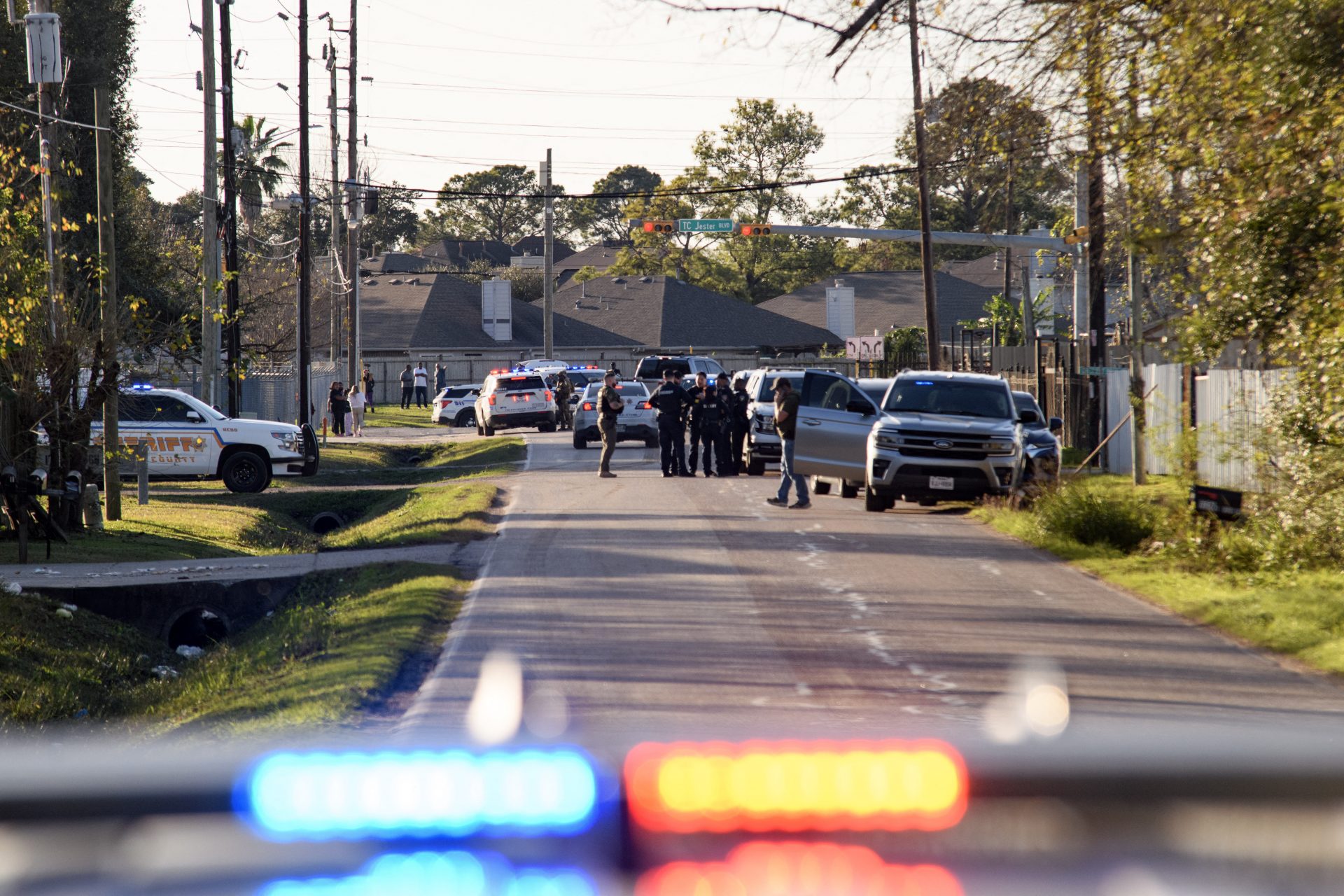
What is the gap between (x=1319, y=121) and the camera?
11.7 metres

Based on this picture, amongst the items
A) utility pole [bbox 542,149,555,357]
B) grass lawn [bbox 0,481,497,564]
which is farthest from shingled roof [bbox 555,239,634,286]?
grass lawn [bbox 0,481,497,564]

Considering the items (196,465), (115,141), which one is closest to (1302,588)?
(196,465)

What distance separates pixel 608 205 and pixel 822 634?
367 feet

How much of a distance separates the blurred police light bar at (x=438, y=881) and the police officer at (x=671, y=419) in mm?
23985

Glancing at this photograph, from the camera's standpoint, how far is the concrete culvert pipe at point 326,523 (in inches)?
964

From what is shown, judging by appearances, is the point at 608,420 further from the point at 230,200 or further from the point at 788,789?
the point at 788,789

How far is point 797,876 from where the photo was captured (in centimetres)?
118

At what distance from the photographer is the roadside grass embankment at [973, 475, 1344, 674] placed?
11055 mm

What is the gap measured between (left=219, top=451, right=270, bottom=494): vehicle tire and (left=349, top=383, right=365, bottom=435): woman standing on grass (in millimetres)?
18216

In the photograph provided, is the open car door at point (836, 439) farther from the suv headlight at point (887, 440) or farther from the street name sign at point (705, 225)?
the street name sign at point (705, 225)

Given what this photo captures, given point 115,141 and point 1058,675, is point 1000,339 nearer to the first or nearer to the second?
point 115,141

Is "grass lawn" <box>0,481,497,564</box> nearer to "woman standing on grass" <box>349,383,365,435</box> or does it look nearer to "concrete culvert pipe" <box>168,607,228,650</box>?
"concrete culvert pipe" <box>168,607,228,650</box>

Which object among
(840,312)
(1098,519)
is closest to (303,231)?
(1098,519)

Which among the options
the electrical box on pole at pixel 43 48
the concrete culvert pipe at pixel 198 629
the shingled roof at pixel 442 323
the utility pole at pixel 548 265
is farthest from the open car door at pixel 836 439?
the shingled roof at pixel 442 323
